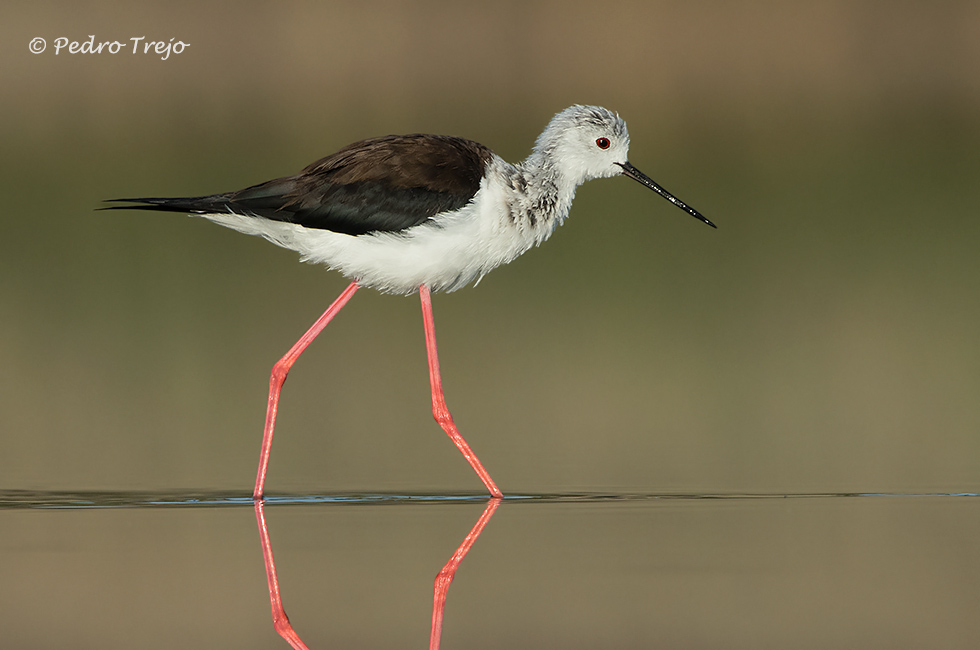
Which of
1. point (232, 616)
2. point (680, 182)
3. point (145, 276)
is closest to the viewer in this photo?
point (232, 616)

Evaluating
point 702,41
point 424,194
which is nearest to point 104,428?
point 424,194

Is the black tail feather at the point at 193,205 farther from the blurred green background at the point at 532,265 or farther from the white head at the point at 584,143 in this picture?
the white head at the point at 584,143

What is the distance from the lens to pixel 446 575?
5.41 meters

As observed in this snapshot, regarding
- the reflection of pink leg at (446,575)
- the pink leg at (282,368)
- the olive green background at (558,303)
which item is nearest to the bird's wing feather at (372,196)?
the pink leg at (282,368)

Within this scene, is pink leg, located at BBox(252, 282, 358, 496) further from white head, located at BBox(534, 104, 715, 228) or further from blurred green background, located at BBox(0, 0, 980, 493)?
white head, located at BBox(534, 104, 715, 228)

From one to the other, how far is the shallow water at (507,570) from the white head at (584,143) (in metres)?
1.89

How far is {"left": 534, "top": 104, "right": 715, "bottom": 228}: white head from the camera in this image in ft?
25.5

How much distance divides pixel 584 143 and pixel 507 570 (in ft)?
9.75

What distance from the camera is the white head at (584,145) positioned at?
7766 millimetres

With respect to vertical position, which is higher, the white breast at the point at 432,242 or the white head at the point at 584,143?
the white head at the point at 584,143

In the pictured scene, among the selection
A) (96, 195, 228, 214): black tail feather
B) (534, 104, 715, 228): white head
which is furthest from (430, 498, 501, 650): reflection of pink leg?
(534, 104, 715, 228): white head

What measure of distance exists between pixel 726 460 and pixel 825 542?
157 cm

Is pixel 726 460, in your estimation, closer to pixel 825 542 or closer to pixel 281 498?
pixel 825 542

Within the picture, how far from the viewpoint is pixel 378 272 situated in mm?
7285
